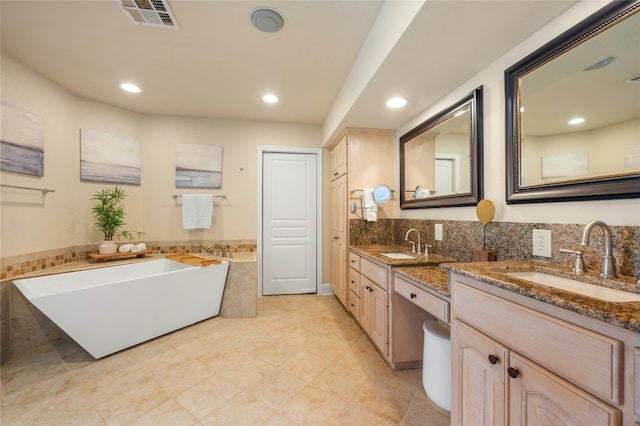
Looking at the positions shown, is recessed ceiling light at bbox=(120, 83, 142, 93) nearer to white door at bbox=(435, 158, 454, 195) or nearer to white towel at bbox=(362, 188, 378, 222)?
white towel at bbox=(362, 188, 378, 222)

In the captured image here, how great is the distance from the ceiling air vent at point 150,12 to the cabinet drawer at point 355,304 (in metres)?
2.67

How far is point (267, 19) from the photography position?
5.47ft

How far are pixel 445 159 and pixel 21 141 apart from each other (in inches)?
142

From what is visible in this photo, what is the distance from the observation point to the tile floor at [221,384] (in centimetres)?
146

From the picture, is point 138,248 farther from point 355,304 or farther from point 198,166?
Result: point 355,304

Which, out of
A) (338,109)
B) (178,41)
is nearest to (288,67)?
(338,109)

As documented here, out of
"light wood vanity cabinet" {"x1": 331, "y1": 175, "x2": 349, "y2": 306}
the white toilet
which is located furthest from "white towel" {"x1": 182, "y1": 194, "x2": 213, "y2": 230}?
the white toilet

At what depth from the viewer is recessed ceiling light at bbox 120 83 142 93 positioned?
101 inches

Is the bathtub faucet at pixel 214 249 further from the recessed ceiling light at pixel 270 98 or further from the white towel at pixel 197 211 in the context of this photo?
the recessed ceiling light at pixel 270 98

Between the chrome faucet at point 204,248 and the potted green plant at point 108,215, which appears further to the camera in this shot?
the chrome faucet at point 204,248

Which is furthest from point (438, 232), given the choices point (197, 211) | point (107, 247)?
point (107, 247)

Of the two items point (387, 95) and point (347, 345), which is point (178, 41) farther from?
point (347, 345)

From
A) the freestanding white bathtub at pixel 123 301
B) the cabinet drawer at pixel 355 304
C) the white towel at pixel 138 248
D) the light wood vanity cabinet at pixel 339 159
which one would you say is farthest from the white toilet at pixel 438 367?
the white towel at pixel 138 248

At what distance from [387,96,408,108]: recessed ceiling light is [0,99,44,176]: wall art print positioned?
317 cm
